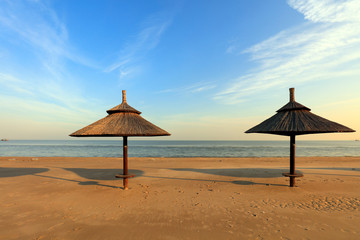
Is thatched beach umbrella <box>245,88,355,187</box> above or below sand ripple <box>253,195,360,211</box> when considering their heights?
above

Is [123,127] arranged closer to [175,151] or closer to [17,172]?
[17,172]

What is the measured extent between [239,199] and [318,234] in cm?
262

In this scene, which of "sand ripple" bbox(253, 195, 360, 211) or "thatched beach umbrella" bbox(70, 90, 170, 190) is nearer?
"sand ripple" bbox(253, 195, 360, 211)

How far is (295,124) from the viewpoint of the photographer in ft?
24.2

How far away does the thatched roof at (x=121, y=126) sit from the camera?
6930 mm

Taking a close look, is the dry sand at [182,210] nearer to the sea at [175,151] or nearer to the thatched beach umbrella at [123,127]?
the thatched beach umbrella at [123,127]

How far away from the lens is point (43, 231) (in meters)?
4.41

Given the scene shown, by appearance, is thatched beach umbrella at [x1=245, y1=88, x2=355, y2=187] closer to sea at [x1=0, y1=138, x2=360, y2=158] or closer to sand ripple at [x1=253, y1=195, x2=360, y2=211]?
sand ripple at [x1=253, y1=195, x2=360, y2=211]

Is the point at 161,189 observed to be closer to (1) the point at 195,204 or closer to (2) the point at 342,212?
(1) the point at 195,204

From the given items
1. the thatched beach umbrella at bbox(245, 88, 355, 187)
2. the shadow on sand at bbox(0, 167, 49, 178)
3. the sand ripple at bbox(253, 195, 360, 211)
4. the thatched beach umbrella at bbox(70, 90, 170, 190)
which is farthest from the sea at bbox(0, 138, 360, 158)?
the sand ripple at bbox(253, 195, 360, 211)

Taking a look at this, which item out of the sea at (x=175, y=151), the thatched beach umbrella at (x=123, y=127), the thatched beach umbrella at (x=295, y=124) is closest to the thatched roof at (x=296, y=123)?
the thatched beach umbrella at (x=295, y=124)

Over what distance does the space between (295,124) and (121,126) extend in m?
7.19

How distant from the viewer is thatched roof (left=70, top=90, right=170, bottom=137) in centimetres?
693

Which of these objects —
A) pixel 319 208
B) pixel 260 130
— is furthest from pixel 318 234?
pixel 260 130
